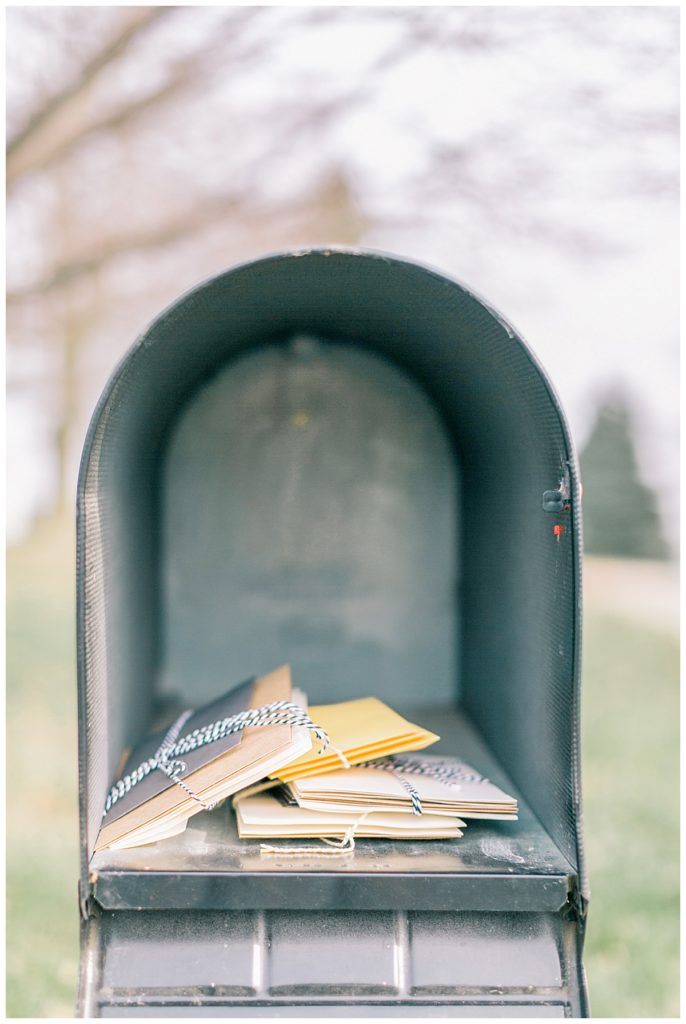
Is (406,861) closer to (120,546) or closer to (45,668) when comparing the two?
(120,546)

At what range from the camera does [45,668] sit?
228 inches

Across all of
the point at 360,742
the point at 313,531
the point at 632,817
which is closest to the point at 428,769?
the point at 360,742

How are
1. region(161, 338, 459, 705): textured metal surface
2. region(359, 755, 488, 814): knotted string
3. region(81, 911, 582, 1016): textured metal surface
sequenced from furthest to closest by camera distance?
region(161, 338, 459, 705): textured metal surface < region(359, 755, 488, 814): knotted string < region(81, 911, 582, 1016): textured metal surface

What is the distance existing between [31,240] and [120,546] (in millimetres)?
4103

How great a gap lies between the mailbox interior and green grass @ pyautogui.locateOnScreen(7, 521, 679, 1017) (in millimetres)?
1325

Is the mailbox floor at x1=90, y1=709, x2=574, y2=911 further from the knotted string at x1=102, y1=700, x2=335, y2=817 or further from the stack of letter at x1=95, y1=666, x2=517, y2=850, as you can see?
the knotted string at x1=102, y1=700, x2=335, y2=817

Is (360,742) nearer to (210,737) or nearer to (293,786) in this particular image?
(293,786)

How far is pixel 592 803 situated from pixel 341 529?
2.67m

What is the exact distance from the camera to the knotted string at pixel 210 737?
160cm

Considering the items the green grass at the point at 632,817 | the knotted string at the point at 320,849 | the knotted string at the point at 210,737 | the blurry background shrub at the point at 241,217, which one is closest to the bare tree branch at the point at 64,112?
the blurry background shrub at the point at 241,217

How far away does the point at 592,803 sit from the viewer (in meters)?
4.27

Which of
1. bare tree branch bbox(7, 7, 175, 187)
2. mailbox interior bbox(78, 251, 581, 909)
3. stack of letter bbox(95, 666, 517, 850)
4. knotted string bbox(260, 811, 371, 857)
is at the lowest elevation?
knotted string bbox(260, 811, 371, 857)

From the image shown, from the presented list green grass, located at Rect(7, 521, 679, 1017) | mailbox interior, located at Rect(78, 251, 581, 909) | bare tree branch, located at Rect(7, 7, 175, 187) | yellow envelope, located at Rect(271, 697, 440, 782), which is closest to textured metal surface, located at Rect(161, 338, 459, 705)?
mailbox interior, located at Rect(78, 251, 581, 909)

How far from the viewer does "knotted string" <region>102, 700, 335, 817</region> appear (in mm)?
1601
